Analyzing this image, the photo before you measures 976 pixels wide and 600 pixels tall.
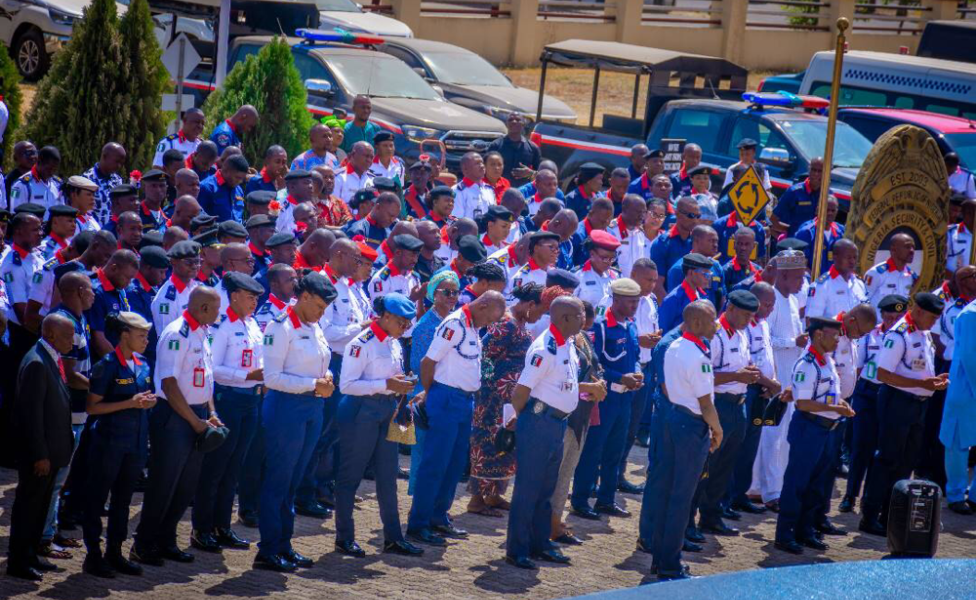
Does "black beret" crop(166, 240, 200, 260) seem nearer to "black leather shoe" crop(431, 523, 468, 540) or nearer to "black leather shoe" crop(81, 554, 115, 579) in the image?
"black leather shoe" crop(81, 554, 115, 579)

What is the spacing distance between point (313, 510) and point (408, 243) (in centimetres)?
215

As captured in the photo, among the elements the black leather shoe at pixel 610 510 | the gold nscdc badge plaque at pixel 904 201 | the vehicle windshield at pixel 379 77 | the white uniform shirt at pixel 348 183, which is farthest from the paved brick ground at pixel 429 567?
the vehicle windshield at pixel 379 77

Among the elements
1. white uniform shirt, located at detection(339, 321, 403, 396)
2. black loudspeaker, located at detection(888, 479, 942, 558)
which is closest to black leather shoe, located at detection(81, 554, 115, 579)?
white uniform shirt, located at detection(339, 321, 403, 396)

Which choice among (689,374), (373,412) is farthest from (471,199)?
(689,374)

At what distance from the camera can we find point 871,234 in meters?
13.9

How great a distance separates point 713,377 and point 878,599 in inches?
217

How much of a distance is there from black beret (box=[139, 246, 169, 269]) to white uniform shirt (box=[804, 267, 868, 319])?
5664mm

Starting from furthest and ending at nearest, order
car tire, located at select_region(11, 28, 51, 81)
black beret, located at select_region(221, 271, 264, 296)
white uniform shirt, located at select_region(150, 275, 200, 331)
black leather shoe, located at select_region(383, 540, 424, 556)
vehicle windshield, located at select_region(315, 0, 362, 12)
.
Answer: vehicle windshield, located at select_region(315, 0, 362, 12) < car tire, located at select_region(11, 28, 51, 81) < white uniform shirt, located at select_region(150, 275, 200, 331) < black leather shoe, located at select_region(383, 540, 424, 556) < black beret, located at select_region(221, 271, 264, 296)

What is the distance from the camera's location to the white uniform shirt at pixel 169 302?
9586mm

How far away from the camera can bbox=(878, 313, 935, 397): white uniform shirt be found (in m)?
11.0

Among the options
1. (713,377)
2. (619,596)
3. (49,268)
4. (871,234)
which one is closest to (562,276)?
(713,377)

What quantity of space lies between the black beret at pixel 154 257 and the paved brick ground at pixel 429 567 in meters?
1.69

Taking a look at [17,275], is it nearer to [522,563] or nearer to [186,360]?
[186,360]

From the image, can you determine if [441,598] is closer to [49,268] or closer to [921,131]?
[49,268]
